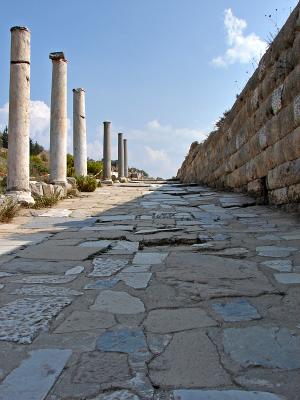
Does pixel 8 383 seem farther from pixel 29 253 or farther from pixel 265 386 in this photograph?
pixel 29 253

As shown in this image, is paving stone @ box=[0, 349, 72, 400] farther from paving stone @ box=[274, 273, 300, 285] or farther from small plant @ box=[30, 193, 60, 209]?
small plant @ box=[30, 193, 60, 209]

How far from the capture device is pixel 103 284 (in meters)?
2.96

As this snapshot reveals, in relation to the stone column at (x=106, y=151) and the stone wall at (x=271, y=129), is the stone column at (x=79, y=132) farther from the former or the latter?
the stone column at (x=106, y=151)

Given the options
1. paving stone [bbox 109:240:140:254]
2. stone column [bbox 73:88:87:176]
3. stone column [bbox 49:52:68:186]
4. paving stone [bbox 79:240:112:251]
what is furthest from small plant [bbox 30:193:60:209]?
stone column [bbox 73:88:87:176]

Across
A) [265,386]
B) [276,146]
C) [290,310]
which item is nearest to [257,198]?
[276,146]

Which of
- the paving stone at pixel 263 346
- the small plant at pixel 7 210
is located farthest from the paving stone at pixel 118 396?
the small plant at pixel 7 210

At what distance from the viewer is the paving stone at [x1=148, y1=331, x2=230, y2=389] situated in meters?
1.59

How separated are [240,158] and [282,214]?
119 inches

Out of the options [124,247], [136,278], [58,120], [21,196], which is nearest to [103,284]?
[136,278]

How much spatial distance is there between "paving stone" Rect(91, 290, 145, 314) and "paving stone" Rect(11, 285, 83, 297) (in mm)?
202

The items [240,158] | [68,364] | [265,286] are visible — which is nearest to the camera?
[68,364]

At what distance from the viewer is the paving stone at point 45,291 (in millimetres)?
2742

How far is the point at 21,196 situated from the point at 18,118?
61.7 inches

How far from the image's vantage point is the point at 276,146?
21.1 feet
